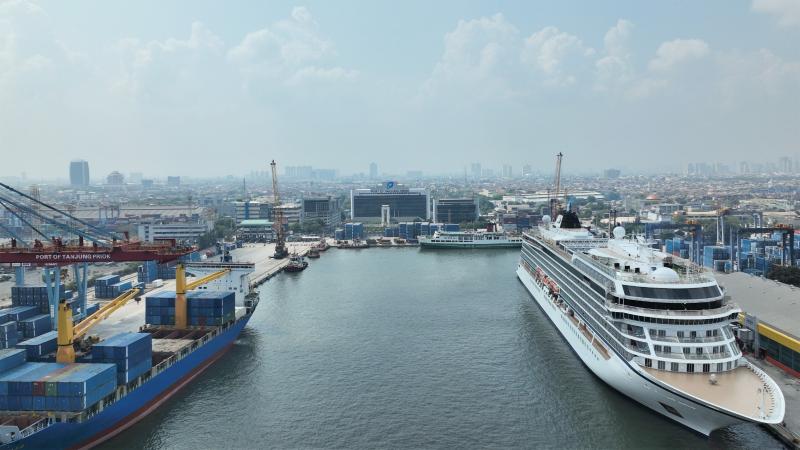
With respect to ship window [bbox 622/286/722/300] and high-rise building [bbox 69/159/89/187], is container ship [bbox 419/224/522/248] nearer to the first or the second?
ship window [bbox 622/286/722/300]

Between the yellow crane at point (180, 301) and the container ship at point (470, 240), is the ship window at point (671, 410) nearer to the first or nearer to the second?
the yellow crane at point (180, 301)

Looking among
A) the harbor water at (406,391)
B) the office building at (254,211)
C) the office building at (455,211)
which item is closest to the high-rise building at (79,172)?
the office building at (254,211)

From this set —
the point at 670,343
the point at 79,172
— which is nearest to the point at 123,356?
the point at 670,343

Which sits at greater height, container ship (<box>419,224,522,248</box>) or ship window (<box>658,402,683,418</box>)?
container ship (<box>419,224,522,248</box>)

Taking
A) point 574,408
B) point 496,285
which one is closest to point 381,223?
point 496,285

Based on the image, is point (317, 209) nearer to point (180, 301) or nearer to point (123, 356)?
point (180, 301)

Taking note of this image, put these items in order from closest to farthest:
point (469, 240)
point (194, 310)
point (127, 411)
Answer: point (127, 411)
point (194, 310)
point (469, 240)

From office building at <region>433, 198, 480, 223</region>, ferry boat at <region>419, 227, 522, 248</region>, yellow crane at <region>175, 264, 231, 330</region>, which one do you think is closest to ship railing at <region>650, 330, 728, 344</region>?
yellow crane at <region>175, 264, 231, 330</region>
